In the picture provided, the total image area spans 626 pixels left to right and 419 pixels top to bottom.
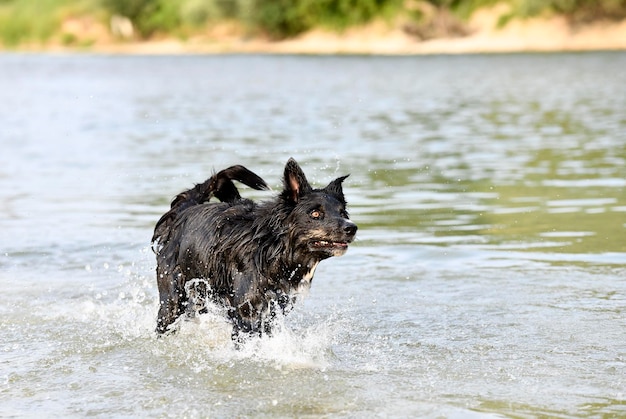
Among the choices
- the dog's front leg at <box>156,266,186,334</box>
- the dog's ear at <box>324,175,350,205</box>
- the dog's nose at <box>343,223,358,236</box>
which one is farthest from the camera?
the dog's front leg at <box>156,266,186,334</box>

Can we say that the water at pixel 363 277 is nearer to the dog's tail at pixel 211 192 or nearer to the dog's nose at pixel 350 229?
the dog's tail at pixel 211 192

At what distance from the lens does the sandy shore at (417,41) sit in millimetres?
67000

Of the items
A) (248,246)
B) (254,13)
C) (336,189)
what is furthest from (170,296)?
(254,13)

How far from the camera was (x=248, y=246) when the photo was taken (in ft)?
24.8

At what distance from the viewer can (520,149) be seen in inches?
781

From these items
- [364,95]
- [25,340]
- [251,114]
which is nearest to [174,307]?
[25,340]

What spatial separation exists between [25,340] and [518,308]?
401 cm

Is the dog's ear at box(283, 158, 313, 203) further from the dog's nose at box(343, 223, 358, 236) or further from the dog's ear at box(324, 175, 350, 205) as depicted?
the dog's nose at box(343, 223, 358, 236)

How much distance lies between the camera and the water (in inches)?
269

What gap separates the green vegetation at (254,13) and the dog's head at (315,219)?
6202cm

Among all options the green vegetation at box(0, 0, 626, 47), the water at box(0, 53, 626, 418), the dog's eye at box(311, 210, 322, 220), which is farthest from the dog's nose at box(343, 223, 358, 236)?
the green vegetation at box(0, 0, 626, 47)

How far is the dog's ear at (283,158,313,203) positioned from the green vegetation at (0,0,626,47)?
62.0 m

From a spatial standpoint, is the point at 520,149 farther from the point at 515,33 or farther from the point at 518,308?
the point at 515,33

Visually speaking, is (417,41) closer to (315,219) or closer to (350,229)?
(315,219)
